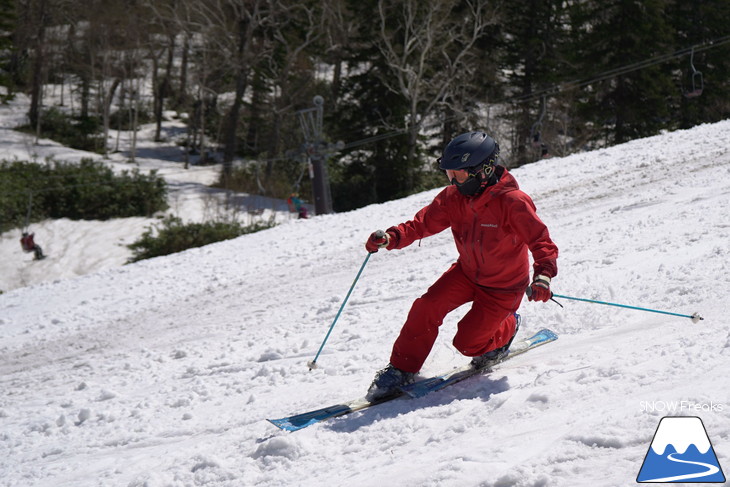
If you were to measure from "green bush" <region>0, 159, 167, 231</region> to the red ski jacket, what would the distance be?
20.7m

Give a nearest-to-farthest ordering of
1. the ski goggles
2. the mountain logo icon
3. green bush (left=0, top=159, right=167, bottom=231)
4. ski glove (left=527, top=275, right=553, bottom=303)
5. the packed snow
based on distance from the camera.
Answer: the mountain logo icon < the packed snow < ski glove (left=527, top=275, right=553, bottom=303) < the ski goggles < green bush (left=0, top=159, right=167, bottom=231)

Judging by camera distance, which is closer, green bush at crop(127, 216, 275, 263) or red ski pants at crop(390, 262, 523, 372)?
red ski pants at crop(390, 262, 523, 372)

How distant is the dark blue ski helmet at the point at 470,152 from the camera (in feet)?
12.9

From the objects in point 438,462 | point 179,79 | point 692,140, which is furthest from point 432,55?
point 438,462

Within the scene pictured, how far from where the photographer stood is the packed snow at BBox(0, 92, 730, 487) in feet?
10.3

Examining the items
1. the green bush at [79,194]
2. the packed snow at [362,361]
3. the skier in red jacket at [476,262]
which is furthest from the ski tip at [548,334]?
the green bush at [79,194]

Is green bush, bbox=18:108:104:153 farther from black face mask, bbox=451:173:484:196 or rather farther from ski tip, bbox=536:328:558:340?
black face mask, bbox=451:173:484:196

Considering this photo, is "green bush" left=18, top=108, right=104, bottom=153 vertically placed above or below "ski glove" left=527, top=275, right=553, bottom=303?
above

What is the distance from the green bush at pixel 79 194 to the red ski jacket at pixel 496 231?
20.7 meters

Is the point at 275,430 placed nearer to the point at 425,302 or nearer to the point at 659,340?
the point at 425,302

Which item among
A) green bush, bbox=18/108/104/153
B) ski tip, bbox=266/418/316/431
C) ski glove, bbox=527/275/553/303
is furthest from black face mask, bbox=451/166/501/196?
Answer: green bush, bbox=18/108/104/153

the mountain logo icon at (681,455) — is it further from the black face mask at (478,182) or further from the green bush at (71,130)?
the green bush at (71,130)

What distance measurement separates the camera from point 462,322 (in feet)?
A: 13.9

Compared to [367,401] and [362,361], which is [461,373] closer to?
[367,401]
